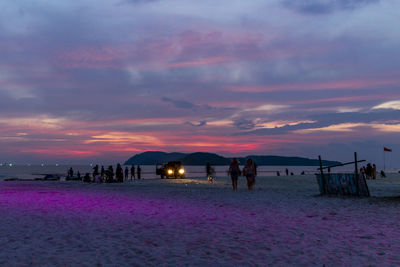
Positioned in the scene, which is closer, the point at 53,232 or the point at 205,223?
the point at 53,232

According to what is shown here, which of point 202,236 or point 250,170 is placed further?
point 250,170

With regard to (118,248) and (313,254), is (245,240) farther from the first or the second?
(118,248)

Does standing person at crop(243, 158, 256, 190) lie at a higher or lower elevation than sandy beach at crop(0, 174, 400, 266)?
higher

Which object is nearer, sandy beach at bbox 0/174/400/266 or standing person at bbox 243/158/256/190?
sandy beach at bbox 0/174/400/266

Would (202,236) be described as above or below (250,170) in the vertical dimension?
below

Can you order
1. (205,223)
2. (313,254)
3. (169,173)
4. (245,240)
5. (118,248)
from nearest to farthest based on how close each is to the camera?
1. (313,254)
2. (118,248)
3. (245,240)
4. (205,223)
5. (169,173)

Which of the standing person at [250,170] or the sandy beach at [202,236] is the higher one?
the standing person at [250,170]

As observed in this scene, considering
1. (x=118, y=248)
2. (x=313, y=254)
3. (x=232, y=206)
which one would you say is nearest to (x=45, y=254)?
(x=118, y=248)

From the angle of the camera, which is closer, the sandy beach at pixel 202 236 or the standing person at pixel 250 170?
the sandy beach at pixel 202 236

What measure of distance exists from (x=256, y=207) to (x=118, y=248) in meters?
7.82

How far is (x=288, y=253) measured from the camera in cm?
708

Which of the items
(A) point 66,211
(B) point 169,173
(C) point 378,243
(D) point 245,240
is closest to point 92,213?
(A) point 66,211

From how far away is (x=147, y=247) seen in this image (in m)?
7.68

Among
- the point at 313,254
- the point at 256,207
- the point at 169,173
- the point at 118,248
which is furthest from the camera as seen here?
the point at 169,173
